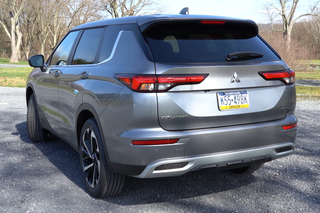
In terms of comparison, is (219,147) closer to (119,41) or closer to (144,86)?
(144,86)

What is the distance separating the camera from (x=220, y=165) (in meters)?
3.06

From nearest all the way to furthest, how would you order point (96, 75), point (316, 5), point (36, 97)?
point (96, 75) → point (36, 97) → point (316, 5)

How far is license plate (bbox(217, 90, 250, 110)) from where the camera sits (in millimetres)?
3010

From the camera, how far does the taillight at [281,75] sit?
3.23m

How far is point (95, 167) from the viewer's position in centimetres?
358

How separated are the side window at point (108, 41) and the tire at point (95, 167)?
0.65 meters

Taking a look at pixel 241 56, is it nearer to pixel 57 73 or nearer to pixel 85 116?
pixel 85 116

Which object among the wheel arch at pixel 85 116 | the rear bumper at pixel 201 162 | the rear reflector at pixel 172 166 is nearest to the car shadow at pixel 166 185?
the rear bumper at pixel 201 162

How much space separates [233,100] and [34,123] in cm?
371

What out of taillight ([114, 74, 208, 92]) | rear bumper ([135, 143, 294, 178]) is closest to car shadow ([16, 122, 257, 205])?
rear bumper ([135, 143, 294, 178])

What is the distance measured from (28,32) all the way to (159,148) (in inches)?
2251

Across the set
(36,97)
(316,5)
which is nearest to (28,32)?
(316,5)

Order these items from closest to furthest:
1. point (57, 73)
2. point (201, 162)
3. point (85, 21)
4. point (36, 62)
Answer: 1. point (201, 162)
2. point (57, 73)
3. point (36, 62)
4. point (85, 21)

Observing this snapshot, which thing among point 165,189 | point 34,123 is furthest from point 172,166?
point 34,123
